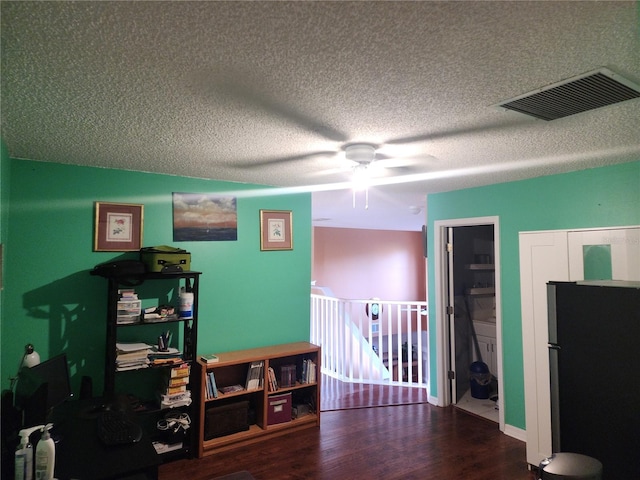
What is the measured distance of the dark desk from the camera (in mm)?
1710

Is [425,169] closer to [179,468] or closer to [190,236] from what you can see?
[190,236]

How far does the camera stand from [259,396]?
339cm

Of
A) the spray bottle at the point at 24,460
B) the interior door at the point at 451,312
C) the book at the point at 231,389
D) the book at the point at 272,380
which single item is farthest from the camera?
the interior door at the point at 451,312

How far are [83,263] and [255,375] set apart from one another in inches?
65.3

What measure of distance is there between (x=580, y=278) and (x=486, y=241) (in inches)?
91.6

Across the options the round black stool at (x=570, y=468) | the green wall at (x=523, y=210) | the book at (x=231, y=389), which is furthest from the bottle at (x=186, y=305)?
the green wall at (x=523, y=210)

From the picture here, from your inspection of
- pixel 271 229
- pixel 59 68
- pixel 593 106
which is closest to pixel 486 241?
pixel 271 229

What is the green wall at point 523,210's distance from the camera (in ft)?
9.10

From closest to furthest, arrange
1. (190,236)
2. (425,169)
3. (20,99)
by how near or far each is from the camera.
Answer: (20,99)
(425,169)
(190,236)

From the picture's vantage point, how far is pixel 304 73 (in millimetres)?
1414

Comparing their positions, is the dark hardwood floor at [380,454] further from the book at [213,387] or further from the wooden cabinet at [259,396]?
the book at [213,387]

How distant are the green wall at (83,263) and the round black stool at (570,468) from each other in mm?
2661

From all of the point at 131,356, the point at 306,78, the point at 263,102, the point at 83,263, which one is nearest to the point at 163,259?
the point at 83,263

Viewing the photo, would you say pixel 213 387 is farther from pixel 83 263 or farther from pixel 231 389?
pixel 83 263
